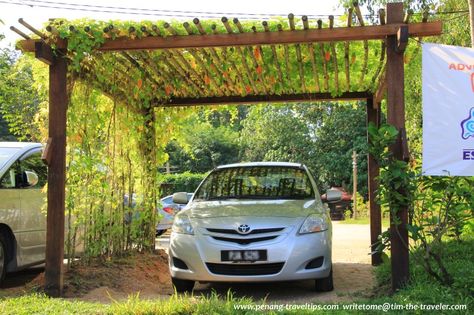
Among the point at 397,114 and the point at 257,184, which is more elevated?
the point at 397,114

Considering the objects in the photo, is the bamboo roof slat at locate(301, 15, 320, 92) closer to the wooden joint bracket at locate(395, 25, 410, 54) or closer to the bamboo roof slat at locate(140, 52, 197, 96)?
the wooden joint bracket at locate(395, 25, 410, 54)

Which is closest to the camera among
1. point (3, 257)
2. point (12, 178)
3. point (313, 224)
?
point (313, 224)

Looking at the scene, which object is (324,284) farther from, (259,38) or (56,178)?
(56,178)

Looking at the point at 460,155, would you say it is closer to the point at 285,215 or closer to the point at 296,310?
the point at 285,215

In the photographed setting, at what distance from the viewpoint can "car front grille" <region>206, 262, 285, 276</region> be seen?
585 cm

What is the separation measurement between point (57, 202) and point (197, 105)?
13.2ft

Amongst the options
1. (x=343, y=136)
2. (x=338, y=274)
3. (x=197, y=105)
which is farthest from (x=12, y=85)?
(x=343, y=136)

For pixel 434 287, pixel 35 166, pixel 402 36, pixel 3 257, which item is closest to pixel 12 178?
pixel 35 166

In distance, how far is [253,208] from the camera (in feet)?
→ 20.9

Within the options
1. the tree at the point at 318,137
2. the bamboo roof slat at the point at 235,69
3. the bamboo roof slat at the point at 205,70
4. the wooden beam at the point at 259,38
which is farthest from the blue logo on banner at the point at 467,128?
the tree at the point at 318,137

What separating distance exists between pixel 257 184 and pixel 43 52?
10.7 feet

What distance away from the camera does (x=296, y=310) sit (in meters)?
4.60

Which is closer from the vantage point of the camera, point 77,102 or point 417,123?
point 77,102

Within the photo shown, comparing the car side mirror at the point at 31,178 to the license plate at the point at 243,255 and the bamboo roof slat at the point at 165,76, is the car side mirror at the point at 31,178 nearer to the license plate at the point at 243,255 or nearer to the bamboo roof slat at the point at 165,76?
the bamboo roof slat at the point at 165,76
